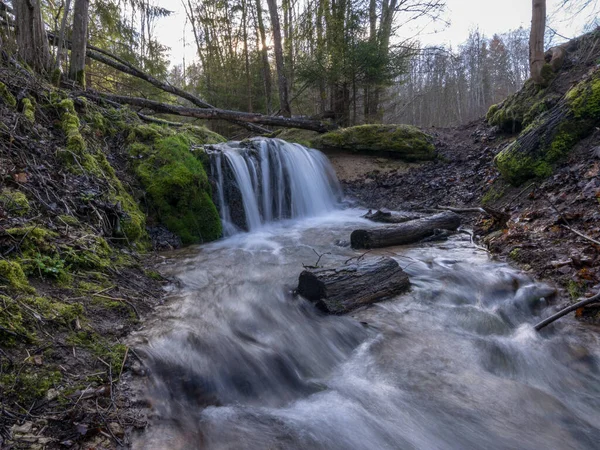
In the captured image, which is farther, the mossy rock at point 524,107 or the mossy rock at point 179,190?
the mossy rock at point 524,107

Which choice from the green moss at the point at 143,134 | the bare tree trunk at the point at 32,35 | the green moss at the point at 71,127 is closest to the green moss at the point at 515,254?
the green moss at the point at 71,127

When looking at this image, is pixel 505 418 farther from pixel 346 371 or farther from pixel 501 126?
pixel 501 126

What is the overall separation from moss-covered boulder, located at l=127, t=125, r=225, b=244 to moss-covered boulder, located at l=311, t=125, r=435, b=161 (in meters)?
5.23

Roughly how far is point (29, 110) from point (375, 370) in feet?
18.4

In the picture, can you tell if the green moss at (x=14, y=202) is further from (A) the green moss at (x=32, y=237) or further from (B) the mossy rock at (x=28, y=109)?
(B) the mossy rock at (x=28, y=109)

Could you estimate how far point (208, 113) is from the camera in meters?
10.8

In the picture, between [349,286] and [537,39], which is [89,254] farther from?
[537,39]

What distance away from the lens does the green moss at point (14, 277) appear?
7.90ft

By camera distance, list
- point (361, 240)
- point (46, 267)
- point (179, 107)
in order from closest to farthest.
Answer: point (46, 267), point (361, 240), point (179, 107)

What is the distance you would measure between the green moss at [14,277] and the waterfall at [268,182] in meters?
4.83

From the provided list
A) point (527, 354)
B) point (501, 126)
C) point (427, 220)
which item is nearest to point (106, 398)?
point (527, 354)

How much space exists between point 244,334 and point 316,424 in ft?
4.08

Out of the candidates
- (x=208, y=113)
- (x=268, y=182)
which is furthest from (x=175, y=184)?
(x=208, y=113)

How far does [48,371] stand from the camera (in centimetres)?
199
